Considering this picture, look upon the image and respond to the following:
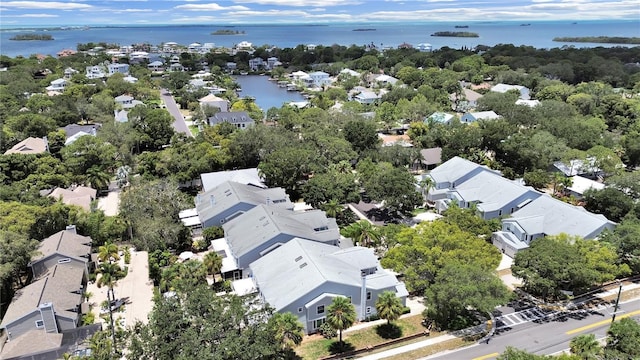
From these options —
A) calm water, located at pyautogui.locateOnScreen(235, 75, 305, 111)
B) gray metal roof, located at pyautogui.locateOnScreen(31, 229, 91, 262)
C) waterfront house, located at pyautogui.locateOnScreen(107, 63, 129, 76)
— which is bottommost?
calm water, located at pyautogui.locateOnScreen(235, 75, 305, 111)

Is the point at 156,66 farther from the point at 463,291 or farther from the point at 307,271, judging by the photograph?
the point at 463,291

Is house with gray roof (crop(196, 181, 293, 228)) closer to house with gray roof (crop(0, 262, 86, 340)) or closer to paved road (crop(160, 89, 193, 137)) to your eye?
house with gray roof (crop(0, 262, 86, 340))

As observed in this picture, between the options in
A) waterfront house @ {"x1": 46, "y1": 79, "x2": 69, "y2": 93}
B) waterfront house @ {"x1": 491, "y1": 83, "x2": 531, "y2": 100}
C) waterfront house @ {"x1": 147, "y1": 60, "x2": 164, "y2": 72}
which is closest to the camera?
waterfront house @ {"x1": 491, "y1": 83, "x2": 531, "y2": 100}

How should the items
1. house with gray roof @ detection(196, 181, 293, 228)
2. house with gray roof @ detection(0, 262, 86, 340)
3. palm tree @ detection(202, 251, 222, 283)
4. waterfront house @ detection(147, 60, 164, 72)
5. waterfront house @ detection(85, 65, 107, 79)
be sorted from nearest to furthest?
house with gray roof @ detection(0, 262, 86, 340) → palm tree @ detection(202, 251, 222, 283) → house with gray roof @ detection(196, 181, 293, 228) → waterfront house @ detection(85, 65, 107, 79) → waterfront house @ detection(147, 60, 164, 72)

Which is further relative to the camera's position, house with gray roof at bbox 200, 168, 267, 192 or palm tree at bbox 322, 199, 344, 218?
house with gray roof at bbox 200, 168, 267, 192

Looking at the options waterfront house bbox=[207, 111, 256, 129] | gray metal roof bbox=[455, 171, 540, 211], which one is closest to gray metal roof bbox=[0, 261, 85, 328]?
gray metal roof bbox=[455, 171, 540, 211]

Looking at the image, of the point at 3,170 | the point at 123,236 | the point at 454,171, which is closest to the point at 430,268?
the point at 454,171

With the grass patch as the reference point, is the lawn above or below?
below
